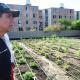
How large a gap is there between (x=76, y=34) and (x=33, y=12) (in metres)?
30.1

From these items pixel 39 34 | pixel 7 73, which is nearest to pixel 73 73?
pixel 7 73

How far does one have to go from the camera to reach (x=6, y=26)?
88.6 inches

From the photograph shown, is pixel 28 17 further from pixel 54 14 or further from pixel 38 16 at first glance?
pixel 54 14

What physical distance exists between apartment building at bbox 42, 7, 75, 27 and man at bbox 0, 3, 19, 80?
8491 centimetres

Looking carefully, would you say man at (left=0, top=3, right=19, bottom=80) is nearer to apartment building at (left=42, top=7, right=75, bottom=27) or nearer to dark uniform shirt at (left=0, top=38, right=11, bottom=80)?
dark uniform shirt at (left=0, top=38, right=11, bottom=80)

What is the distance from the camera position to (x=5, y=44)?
242 cm

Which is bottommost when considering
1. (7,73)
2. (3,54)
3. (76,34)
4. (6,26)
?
(76,34)

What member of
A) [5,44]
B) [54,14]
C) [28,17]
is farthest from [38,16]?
[5,44]

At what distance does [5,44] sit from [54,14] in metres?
86.3

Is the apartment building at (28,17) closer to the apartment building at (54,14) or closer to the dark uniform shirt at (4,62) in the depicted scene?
the apartment building at (54,14)

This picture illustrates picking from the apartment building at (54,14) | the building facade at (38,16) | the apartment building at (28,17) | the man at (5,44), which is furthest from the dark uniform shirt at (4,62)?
the apartment building at (54,14)

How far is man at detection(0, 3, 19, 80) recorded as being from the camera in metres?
2.25

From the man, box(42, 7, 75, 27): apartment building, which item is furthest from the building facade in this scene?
the man

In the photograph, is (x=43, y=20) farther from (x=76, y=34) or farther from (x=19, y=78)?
(x=19, y=78)
